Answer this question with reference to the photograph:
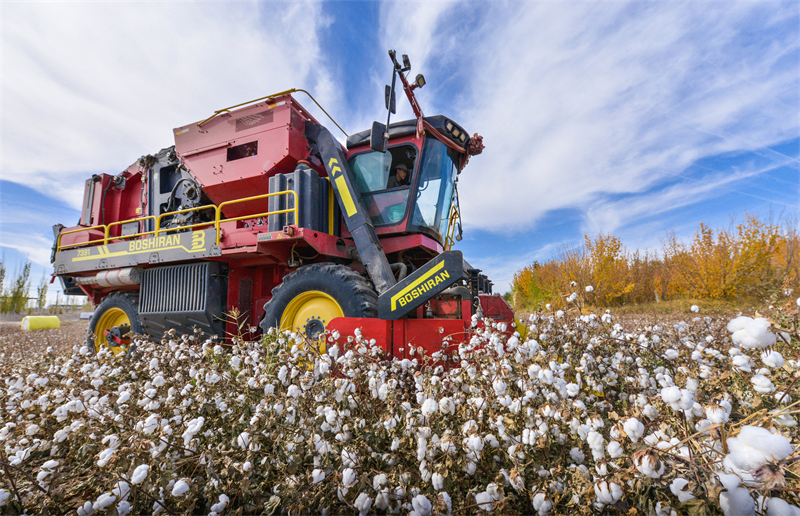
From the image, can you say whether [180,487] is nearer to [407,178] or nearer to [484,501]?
[484,501]

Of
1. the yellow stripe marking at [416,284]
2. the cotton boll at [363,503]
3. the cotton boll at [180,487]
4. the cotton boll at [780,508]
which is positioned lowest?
the cotton boll at [363,503]

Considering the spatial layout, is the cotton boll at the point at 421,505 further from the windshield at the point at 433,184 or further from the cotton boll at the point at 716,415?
the windshield at the point at 433,184

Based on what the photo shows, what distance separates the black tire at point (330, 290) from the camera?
12.9 feet

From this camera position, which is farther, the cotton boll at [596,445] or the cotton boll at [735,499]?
the cotton boll at [596,445]

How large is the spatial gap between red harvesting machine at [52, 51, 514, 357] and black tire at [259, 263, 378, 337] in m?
0.02

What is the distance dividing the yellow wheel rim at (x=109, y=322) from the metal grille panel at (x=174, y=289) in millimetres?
1225

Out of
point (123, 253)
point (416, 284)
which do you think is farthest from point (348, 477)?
point (123, 253)

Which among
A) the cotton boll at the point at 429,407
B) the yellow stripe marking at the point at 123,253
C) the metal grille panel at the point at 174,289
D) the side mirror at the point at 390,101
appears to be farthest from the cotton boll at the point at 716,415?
the yellow stripe marking at the point at 123,253

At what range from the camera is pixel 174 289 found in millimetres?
5223

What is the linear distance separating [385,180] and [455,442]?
155 inches

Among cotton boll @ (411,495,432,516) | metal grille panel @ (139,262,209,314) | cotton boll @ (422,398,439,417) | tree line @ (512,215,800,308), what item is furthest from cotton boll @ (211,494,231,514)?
tree line @ (512,215,800,308)

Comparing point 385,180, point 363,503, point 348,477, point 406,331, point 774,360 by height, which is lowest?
point 363,503

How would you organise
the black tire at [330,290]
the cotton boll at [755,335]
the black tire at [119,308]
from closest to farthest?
the cotton boll at [755,335], the black tire at [330,290], the black tire at [119,308]

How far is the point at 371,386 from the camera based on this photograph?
215 cm
